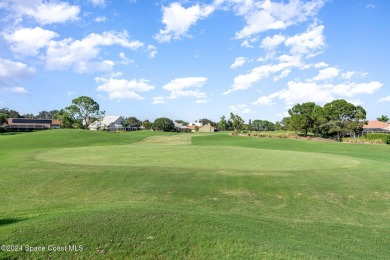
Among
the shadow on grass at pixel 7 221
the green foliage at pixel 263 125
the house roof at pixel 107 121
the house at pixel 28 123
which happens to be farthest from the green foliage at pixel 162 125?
the shadow on grass at pixel 7 221

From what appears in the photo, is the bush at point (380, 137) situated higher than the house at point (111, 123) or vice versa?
the house at point (111, 123)

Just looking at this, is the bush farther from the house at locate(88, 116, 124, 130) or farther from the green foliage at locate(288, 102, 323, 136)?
the house at locate(88, 116, 124, 130)

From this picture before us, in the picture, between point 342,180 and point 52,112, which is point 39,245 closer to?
point 342,180

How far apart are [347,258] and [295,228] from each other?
226cm

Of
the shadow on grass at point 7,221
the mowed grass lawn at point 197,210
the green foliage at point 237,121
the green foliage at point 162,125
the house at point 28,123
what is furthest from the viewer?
the green foliage at point 162,125

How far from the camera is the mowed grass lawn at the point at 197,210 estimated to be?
6680mm

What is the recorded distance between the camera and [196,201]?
485 inches

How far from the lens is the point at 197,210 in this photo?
1048 centimetres

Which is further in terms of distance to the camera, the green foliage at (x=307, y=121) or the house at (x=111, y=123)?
the house at (x=111, y=123)

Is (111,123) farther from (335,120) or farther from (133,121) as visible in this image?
(335,120)

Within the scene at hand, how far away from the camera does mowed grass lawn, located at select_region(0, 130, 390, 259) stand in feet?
21.9

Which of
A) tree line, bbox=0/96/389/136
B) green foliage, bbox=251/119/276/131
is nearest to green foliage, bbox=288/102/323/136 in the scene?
tree line, bbox=0/96/389/136

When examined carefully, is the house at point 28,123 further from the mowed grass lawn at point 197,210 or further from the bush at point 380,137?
the mowed grass lawn at point 197,210

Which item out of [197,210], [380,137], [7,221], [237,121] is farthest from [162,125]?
[7,221]
